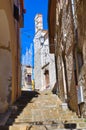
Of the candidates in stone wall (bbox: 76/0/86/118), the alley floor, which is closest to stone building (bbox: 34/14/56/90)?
the alley floor

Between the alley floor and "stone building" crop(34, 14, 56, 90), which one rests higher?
"stone building" crop(34, 14, 56, 90)

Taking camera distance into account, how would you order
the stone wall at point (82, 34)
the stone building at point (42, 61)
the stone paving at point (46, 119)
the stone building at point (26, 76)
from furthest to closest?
the stone building at point (26, 76), the stone building at point (42, 61), the stone wall at point (82, 34), the stone paving at point (46, 119)

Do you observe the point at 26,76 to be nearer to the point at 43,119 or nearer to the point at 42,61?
the point at 42,61

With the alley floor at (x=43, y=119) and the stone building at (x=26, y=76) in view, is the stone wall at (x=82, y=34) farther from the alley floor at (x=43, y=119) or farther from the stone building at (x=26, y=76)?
the stone building at (x=26, y=76)

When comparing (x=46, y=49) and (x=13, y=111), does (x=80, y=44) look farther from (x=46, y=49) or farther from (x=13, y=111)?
(x=46, y=49)

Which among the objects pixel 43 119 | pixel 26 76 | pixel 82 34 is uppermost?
pixel 82 34

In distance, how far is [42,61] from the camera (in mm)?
19953

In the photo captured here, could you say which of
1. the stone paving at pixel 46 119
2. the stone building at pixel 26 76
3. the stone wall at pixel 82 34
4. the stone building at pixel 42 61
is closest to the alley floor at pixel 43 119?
the stone paving at pixel 46 119

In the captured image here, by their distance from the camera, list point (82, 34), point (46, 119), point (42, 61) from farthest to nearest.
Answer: point (42, 61) → point (46, 119) → point (82, 34)

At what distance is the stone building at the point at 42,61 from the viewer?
1823 centimetres

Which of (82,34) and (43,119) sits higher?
(82,34)

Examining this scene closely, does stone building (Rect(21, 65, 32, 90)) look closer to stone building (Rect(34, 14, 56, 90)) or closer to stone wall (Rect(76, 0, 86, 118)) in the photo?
stone building (Rect(34, 14, 56, 90))

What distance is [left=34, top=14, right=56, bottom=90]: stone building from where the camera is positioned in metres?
18.2

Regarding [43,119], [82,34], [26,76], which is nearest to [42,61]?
[26,76]
